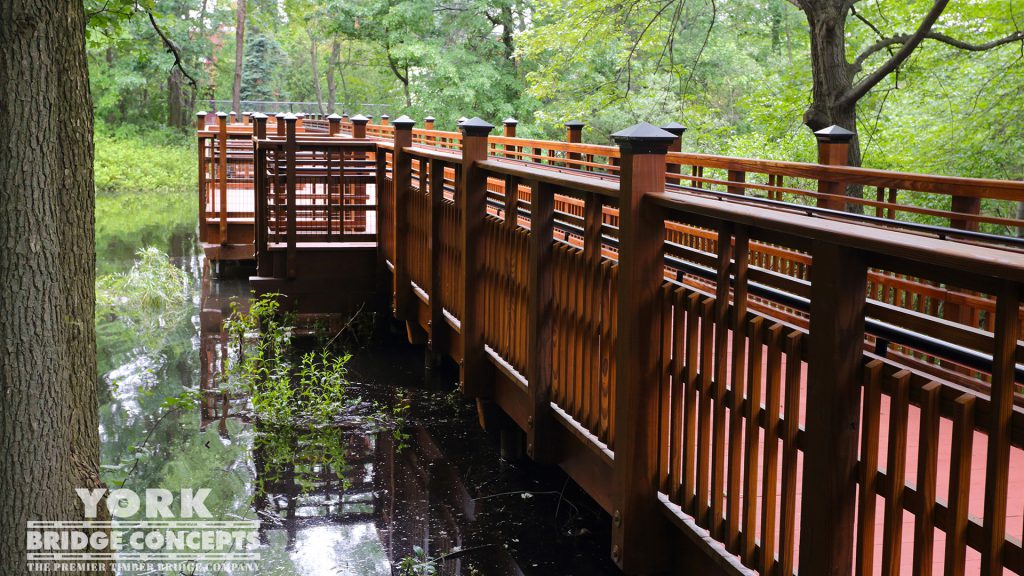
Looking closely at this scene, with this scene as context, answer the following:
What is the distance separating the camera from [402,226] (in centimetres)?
Result: 850

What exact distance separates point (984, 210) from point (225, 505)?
13.8 m

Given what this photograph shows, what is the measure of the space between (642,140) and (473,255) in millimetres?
2618

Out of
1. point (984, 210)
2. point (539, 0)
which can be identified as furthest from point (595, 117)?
point (984, 210)

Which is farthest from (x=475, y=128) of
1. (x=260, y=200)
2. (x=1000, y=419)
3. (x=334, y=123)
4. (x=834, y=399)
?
(x=334, y=123)

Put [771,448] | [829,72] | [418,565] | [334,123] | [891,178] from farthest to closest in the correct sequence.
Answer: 1. [334,123]
2. [829,72]
3. [891,178]
4. [418,565]
5. [771,448]

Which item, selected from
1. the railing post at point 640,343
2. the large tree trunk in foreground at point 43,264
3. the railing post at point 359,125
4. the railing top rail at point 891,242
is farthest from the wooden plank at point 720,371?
the railing post at point 359,125

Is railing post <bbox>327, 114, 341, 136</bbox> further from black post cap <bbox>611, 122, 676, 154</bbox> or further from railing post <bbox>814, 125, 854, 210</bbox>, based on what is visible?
black post cap <bbox>611, 122, 676, 154</bbox>

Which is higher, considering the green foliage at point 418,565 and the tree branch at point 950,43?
the tree branch at point 950,43

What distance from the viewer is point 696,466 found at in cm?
335

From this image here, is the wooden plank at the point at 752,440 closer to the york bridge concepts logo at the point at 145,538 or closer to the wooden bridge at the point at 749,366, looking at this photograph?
the wooden bridge at the point at 749,366

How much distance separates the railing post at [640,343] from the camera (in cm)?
347

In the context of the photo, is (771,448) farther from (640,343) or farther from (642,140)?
(642,140)

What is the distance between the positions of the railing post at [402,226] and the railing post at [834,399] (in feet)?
20.2

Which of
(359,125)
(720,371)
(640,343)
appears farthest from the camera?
(359,125)
